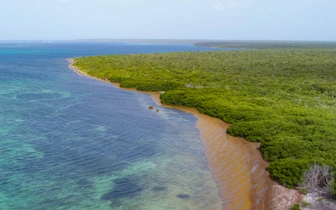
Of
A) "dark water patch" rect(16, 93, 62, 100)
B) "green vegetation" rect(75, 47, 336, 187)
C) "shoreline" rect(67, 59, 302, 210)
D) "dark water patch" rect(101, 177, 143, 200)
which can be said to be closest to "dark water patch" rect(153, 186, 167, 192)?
"dark water patch" rect(101, 177, 143, 200)

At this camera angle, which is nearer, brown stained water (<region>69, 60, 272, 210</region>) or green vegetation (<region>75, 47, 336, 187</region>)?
brown stained water (<region>69, 60, 272, 210</region>)

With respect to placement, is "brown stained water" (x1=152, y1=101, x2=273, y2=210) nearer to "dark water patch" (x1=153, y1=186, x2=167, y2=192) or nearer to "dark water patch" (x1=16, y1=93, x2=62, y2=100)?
"dark water patch" (x1=153, y1=186, x2=167, y2=192)

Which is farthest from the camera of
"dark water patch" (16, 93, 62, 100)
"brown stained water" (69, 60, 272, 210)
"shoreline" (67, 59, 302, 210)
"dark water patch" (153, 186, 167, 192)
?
"dark water patch" (16, 93, 62, 100)

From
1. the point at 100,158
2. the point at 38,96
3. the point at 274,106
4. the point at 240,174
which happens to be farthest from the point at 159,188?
the point at 38,96

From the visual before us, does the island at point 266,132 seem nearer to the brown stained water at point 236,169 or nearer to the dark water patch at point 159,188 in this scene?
the brown stained water at point 236,169

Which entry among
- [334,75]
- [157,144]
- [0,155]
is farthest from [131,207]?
[334,75]

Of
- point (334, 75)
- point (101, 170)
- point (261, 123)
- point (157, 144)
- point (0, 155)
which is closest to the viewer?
point (101, 170)

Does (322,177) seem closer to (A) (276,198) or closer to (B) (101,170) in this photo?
(A) (276,198)
